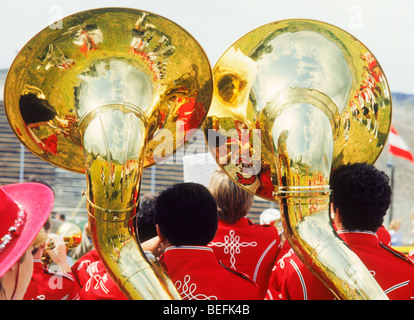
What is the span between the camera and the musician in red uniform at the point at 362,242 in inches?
75.6

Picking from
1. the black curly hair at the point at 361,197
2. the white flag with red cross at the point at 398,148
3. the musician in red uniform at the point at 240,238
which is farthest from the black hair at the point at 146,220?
the white flag with red cross at the point at 398,148

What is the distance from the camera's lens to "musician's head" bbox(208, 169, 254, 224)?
260 centimetres

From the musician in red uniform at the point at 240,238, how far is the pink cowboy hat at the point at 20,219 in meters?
1.11

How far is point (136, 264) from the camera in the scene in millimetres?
1641

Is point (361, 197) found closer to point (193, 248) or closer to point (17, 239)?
point (193, 248)

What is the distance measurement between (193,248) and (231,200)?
0.68m

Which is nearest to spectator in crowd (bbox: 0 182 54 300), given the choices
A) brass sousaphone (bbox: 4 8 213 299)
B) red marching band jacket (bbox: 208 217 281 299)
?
brass sousaphone (bbox: 4 8 213 299)

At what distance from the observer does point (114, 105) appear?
186cm

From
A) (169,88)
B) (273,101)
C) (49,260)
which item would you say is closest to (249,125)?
(273,101)

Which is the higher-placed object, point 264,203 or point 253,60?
point 253,60

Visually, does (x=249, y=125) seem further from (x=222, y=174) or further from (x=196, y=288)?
(x=196, y=288)

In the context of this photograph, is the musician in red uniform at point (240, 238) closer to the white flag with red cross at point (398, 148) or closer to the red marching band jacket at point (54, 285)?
the red marching band jacket at point (54, 285)
